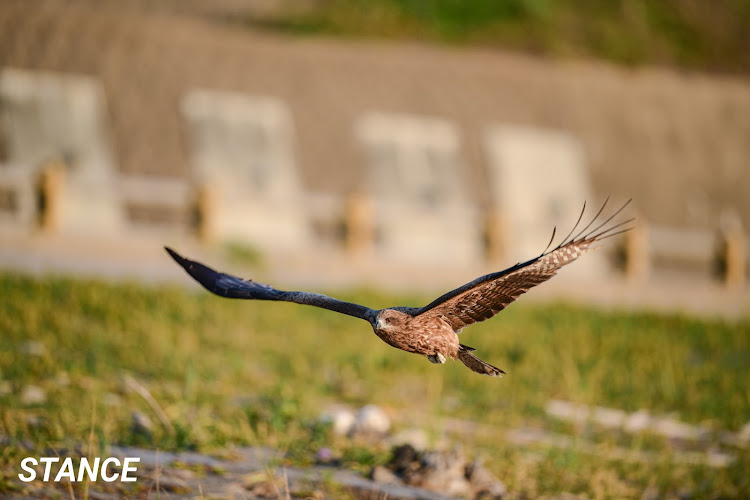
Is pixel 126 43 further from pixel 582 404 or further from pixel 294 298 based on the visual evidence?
pixel 294 298

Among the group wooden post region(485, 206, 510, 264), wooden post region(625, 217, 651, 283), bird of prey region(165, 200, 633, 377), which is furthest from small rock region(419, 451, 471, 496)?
wooden post region(625, 217, 651, 283)

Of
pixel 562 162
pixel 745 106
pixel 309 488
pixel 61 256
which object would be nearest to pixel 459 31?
pixel 562 162

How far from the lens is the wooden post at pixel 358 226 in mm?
17453

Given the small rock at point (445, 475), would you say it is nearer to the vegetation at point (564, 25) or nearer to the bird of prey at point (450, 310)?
the bird of prey at point (450, 310)

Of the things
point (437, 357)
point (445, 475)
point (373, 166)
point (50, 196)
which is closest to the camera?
point (437, 357)

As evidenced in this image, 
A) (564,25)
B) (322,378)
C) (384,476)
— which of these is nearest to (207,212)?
(322,378)

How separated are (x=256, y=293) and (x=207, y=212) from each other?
11797 mm

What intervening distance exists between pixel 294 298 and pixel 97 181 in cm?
1249

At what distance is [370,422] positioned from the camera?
6.68m

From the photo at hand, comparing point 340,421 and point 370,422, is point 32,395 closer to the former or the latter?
point 340,421

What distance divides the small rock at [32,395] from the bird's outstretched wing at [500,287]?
3.45 meters

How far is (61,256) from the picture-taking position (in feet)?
50.3

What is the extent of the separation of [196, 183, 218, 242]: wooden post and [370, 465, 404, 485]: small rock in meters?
11.0

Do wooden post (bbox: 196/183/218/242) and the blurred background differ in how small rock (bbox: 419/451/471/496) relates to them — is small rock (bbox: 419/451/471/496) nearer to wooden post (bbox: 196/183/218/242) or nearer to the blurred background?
the blurred background
